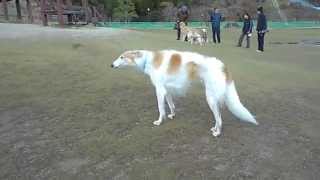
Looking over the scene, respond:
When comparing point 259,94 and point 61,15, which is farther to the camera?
Result: point 61,15

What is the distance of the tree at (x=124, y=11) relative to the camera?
5252 centimetres

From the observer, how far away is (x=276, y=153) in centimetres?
629

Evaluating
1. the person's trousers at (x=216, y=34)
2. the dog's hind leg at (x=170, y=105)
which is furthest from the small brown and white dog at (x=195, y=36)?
the dog's hind leg at (x=170, y=105)

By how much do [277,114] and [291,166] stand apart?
2.36 m

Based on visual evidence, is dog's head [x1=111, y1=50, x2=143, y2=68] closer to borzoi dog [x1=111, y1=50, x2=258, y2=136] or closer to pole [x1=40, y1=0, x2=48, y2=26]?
borzoi dog [x1=111, y1=50, x2=258, y2=136]

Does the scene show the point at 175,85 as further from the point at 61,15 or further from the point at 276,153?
the point at 61,15

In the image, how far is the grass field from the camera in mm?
5828

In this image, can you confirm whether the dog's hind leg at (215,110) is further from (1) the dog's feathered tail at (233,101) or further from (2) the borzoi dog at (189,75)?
(1) the dog's feathered tail at (233,101)

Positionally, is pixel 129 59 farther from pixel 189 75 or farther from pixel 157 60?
pixel 189 75

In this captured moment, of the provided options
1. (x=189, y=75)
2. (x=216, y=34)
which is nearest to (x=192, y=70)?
(x=189, y=75)

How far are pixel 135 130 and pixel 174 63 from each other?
3.81ft

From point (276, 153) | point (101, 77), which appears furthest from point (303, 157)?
point (101, 77)

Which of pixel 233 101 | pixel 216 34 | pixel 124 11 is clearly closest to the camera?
pixel 233 101

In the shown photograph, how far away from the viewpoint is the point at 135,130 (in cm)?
717
